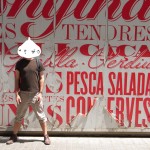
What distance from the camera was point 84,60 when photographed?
596 centimetres

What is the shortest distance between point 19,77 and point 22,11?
A: 111cm

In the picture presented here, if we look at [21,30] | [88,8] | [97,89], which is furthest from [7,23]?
[97,89]

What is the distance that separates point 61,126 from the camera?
6148 millimetres

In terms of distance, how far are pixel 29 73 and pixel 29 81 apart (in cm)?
13

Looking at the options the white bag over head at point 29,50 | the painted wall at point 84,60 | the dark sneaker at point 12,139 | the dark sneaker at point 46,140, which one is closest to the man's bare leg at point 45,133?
the dark sneaker at point 46,140

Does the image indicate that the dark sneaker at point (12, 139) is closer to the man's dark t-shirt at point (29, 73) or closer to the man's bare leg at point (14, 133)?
the man's bare leg at point (14, 133)

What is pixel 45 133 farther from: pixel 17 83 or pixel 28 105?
pixel 17 83

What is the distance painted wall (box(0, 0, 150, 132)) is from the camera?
5.85 metres

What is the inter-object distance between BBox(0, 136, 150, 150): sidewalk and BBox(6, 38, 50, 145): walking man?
0.16 m

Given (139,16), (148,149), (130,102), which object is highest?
(139,16)

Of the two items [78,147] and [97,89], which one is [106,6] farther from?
[78,147]

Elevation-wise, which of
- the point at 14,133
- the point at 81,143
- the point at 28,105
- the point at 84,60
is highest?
the point at 84,60

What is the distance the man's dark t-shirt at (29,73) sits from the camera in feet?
18.0

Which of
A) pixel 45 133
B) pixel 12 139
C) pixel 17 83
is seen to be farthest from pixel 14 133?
pixel 17 83
